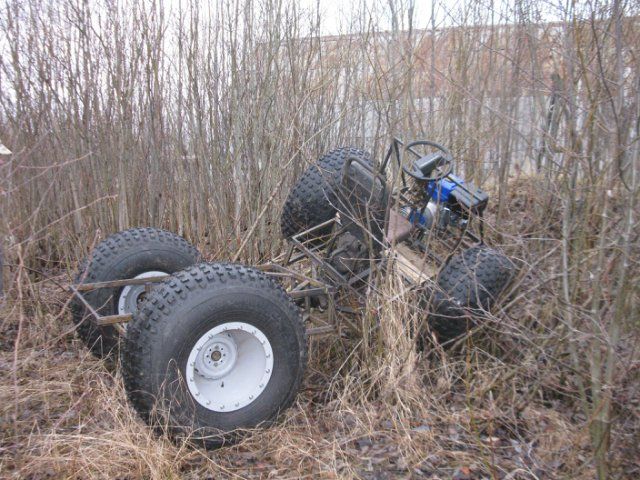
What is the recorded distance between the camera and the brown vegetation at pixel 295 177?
117 inches

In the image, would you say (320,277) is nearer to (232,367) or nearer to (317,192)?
(317,192)

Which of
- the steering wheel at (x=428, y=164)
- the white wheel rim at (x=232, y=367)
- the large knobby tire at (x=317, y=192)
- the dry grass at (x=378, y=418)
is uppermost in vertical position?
the steering wheel at (x=428, y=164)

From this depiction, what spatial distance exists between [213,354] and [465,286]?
1750 mm

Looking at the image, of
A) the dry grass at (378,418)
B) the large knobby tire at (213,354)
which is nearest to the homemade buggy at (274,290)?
the large knobby tire at (213,354)

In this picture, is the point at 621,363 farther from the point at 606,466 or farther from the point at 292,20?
the point at 292,20

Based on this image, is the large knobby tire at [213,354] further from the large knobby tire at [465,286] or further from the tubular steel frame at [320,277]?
→ the large knobby tire at [465,286]

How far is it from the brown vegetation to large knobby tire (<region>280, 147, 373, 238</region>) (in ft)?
1.90

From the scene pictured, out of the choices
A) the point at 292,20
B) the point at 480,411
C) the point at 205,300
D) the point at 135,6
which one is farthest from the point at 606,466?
the point at 135,6

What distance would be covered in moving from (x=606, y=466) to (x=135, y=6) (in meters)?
5.49

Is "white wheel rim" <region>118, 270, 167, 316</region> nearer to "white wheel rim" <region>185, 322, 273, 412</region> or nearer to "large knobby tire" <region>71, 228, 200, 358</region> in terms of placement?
"large knobby tire" <region>71, 228, 200, 358</region>

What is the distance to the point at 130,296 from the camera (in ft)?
14.0

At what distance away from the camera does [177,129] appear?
247 inches

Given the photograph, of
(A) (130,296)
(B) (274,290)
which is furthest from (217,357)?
(A) (130,296)

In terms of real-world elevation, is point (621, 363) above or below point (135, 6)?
below
